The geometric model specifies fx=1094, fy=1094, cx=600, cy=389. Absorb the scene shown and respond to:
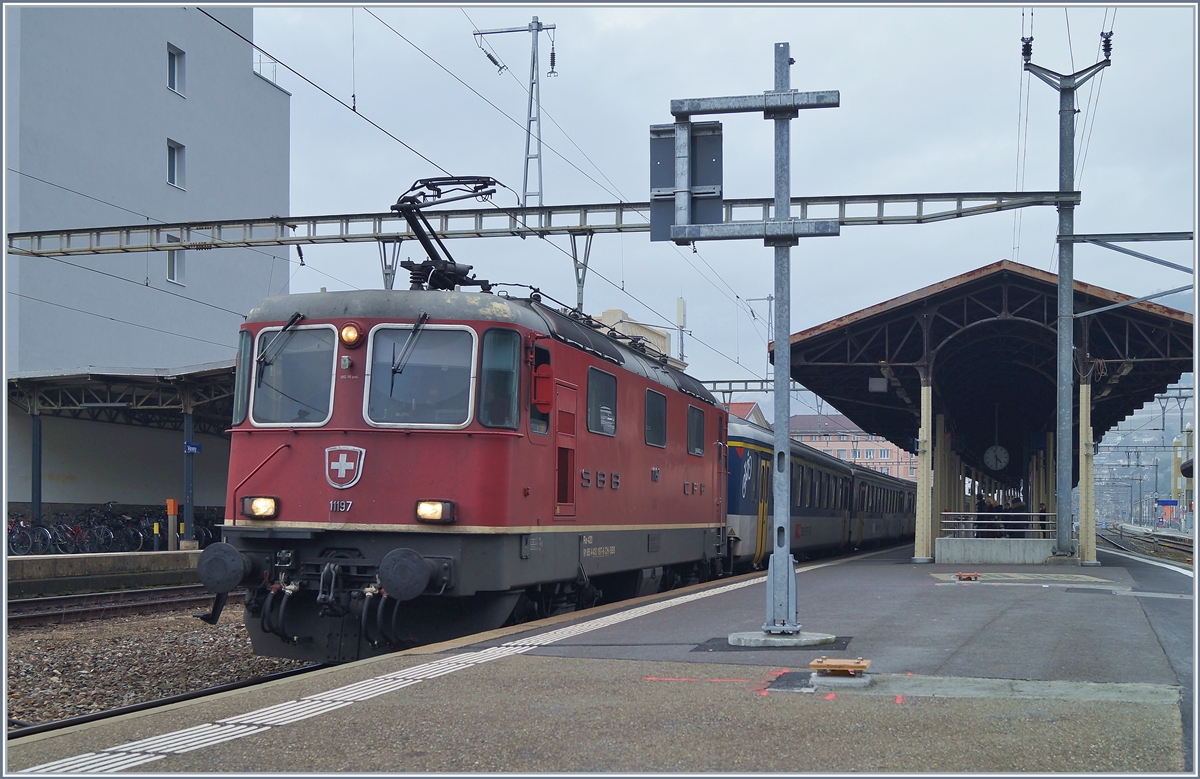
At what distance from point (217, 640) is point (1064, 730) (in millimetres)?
10252

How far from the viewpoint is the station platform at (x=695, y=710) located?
515 centimetres

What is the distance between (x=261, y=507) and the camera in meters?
9.45

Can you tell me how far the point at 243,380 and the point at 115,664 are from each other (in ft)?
11.7

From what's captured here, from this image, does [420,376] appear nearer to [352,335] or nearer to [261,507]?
[352,335]

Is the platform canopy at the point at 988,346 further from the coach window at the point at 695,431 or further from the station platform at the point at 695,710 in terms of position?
the station platform at the point at 695,710

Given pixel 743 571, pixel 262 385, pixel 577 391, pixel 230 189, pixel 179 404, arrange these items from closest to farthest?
pixel 262 385, pixel 577 391, pixel 743 571, pixel 179 404, pixel 230 189

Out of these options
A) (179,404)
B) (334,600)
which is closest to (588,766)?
(334,600)

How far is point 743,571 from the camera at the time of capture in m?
21.9

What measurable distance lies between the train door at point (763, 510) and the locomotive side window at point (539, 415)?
11592mm

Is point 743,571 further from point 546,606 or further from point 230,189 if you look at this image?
point 230,189

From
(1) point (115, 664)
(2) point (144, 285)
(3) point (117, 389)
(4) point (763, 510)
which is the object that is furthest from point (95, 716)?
(2) point (144, 285)

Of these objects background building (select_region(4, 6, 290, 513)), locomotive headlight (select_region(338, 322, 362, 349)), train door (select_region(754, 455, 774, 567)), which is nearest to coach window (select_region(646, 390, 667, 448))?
locomotive headlight (select_region(338, 322, 362, 349))

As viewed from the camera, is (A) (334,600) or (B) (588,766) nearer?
(B) (588,766)

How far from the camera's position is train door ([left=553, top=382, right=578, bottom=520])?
34.4 feet
